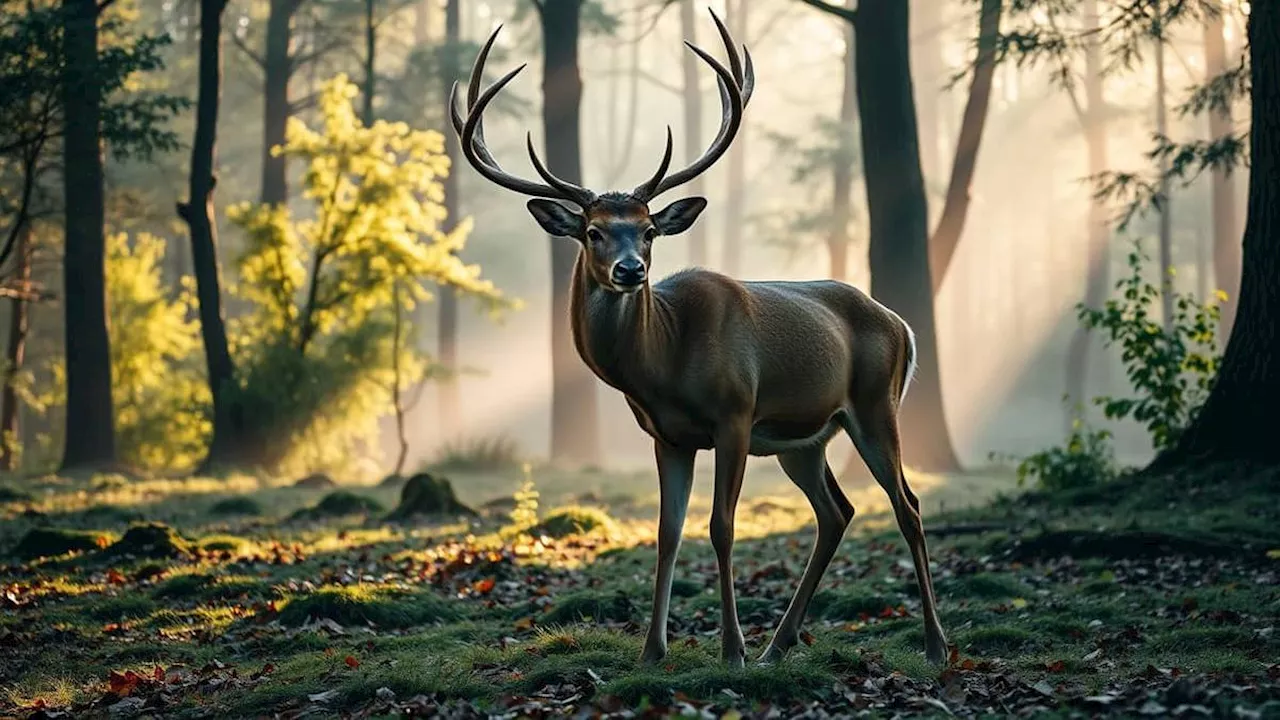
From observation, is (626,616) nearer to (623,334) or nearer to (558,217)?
(623,334)

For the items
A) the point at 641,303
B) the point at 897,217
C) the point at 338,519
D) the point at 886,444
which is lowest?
the point at 338,519

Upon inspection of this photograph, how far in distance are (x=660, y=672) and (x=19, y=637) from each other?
429 centimetres

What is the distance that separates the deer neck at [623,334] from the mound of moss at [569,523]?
254 inches

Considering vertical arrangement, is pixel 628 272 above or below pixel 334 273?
below

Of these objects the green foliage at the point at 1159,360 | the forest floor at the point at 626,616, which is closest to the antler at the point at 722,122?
the forest floor at the point at 626,616

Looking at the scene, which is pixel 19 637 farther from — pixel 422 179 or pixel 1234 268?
pixel 1234 268

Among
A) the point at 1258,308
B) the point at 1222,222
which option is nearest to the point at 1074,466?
the point at 1258,308

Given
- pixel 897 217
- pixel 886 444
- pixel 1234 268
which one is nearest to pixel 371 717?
pixel 886 444

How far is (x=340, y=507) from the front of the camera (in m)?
16.3

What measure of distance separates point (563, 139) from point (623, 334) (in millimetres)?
21376

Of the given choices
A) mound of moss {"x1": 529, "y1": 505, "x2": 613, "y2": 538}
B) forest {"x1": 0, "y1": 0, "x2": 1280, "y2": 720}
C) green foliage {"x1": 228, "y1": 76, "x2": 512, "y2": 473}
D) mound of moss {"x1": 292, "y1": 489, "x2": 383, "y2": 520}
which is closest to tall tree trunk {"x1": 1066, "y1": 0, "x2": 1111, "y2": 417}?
forest {"x1": 0, "y1": 0, "x2": 1280, "y2": 720}

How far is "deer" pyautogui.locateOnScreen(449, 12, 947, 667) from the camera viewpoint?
290 inches

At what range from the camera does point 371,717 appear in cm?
638

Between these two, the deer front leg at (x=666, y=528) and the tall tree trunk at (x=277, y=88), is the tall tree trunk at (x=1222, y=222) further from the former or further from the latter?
the deer front leg at (x=666, y=528)
